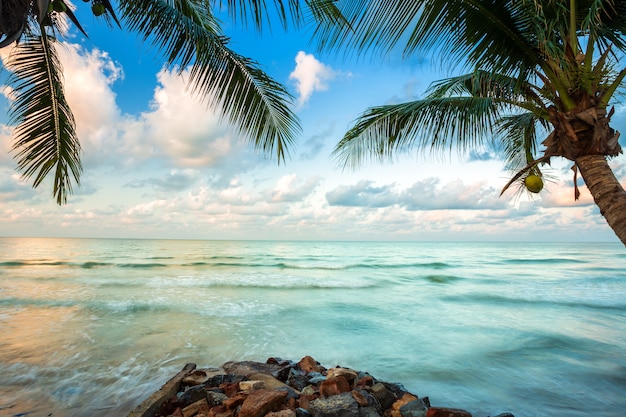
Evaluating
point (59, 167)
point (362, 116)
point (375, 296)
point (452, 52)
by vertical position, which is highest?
point (452, 52)

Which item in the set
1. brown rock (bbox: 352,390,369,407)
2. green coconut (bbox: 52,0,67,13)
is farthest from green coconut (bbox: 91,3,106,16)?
brown rock (bbox: 352,390,369,407)

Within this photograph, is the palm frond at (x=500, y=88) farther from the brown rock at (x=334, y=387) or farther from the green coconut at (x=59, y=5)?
the green coconut at (x=59, y=5)

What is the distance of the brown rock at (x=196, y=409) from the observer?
8.02 ft

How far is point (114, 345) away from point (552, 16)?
6922mm

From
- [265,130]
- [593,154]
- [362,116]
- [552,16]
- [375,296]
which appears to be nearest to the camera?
[593,154]

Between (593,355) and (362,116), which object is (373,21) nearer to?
(362,116)

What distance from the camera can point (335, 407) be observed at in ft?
7.73

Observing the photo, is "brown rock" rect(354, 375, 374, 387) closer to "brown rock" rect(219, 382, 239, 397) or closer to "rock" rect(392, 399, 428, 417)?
"rock" rect(392, 399, 428, 417)

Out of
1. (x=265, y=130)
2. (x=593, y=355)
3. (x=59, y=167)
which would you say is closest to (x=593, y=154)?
(x=265, y=130)

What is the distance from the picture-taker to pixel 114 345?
529 cm

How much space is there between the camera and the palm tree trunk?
9.11ft

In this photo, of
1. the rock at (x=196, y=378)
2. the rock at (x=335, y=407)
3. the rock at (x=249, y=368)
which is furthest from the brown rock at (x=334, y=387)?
the rock at (x=196, y=378)

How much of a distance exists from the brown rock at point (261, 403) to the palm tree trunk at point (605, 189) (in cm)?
289

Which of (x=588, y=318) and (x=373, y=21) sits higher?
(x=373, y=21)
